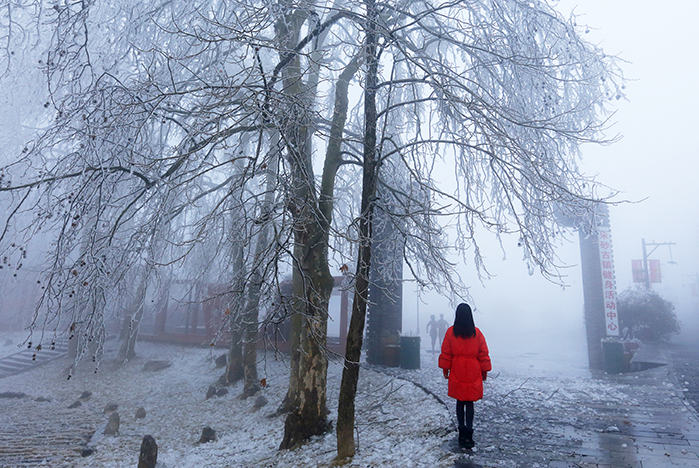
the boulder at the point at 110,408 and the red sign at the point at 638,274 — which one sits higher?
the red sign at the point at 638,274

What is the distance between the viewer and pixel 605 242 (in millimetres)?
13516

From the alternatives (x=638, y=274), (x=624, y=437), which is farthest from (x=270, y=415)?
(x=638, y=274)

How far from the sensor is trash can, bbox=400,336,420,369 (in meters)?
11.3

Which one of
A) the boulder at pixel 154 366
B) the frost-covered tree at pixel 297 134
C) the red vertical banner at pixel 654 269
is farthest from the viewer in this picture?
the red vertical banner at pixel 654 269

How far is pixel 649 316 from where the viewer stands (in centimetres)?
1756

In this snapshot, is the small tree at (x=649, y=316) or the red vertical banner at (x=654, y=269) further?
the red vertical banner at (x=654, y=269)

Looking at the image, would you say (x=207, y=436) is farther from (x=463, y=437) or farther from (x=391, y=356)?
(x=391, y=356)

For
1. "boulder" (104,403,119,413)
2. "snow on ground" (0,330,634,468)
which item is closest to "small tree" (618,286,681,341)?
"snow on ground" (0,330,634,468)

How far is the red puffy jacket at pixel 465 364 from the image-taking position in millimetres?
4562

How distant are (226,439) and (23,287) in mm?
19666

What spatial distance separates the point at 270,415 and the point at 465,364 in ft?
15.9

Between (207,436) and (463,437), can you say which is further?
(207,436)

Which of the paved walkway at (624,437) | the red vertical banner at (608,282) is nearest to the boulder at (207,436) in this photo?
the paved walkway at (624,437)

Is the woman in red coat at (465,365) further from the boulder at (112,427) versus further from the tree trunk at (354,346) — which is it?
the boulder at (112,427)
